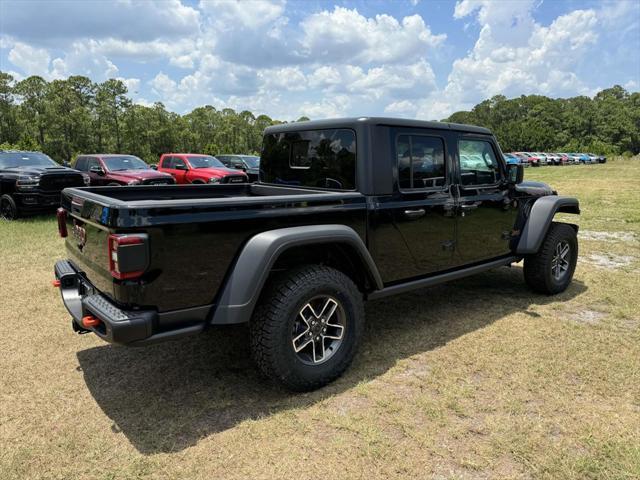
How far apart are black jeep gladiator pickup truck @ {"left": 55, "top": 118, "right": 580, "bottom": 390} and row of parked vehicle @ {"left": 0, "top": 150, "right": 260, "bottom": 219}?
7.78m

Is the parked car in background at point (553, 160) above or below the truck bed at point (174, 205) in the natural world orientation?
above

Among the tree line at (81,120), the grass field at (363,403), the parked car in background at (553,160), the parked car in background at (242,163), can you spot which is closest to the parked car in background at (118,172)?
the parked car in background at (242,163)

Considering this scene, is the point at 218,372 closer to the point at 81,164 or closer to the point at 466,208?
the point at 466,208

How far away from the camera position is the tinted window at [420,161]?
3785mm

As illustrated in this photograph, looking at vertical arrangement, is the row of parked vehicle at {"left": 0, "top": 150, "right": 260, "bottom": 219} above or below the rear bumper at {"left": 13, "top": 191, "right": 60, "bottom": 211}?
above

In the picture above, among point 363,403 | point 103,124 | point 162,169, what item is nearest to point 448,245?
point 363,403

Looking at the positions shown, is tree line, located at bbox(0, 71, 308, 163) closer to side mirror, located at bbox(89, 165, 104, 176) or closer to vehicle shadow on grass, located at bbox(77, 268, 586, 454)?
side mirror, located at bbox(89, 165, 104, 176)

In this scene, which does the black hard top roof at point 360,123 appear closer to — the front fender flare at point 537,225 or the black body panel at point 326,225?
the black body panel at point 326,225

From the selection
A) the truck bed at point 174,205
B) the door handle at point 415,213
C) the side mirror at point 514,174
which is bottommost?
the door handle at point 415,213

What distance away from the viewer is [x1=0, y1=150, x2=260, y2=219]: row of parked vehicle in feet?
34.4

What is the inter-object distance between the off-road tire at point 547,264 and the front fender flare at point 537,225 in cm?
16

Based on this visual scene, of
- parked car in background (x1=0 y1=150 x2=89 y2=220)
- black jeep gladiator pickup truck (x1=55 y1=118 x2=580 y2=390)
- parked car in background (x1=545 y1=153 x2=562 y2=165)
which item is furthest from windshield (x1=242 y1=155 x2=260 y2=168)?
parked car in background (x1=545 y1=153 x2=562 y2=165)

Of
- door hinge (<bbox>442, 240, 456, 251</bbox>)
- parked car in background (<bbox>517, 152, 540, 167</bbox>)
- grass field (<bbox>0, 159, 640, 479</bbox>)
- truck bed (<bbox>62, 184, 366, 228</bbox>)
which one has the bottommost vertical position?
grass field (<bbox>0, 159, 640, 479</bbox>)

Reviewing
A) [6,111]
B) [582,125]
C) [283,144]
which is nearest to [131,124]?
[6,111]
